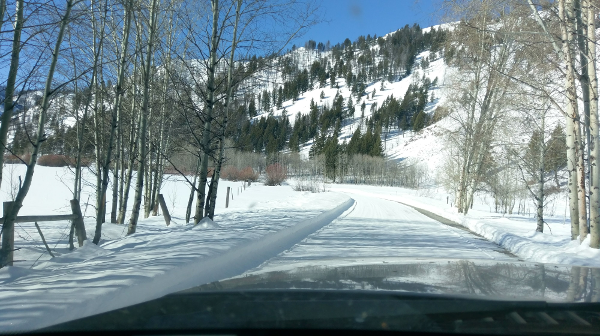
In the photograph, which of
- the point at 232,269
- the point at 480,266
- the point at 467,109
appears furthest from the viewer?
the point at 467,109

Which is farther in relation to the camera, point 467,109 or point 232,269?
point 467,109

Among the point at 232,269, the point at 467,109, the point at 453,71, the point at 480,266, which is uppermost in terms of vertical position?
the point at 453,71

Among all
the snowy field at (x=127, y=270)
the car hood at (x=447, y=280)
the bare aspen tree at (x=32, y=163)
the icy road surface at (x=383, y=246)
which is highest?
the bare aspen tree at (x=32, y=163)

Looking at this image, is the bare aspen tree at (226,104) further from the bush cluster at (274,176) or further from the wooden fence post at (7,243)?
the bush cluster at (274,176)

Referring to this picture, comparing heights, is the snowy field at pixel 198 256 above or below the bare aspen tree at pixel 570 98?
below

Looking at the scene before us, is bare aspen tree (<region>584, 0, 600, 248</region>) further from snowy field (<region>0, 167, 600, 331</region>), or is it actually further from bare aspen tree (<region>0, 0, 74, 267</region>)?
bare aspen tree (<region>0, 0, 74, 267</region>)

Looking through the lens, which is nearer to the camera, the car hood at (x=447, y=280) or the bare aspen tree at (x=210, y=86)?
the car hood at (x=447, y=280)

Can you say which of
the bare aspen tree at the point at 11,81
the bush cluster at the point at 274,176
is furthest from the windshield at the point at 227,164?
the bush cluster at the point at 274,176

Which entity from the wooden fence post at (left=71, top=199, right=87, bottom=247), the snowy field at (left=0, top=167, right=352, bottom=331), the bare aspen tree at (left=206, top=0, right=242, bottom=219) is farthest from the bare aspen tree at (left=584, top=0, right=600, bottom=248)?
the wooden fence post at (left=71, top=199, right=87, bottom=247)

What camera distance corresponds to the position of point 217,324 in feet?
7.69

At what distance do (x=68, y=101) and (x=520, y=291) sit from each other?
16.6m

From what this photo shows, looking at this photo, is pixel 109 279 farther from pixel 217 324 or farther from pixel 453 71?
pixel 453 71

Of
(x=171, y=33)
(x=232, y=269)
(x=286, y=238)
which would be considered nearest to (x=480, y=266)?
(x=232, y=269)

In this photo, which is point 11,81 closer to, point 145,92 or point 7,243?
point 7,243
